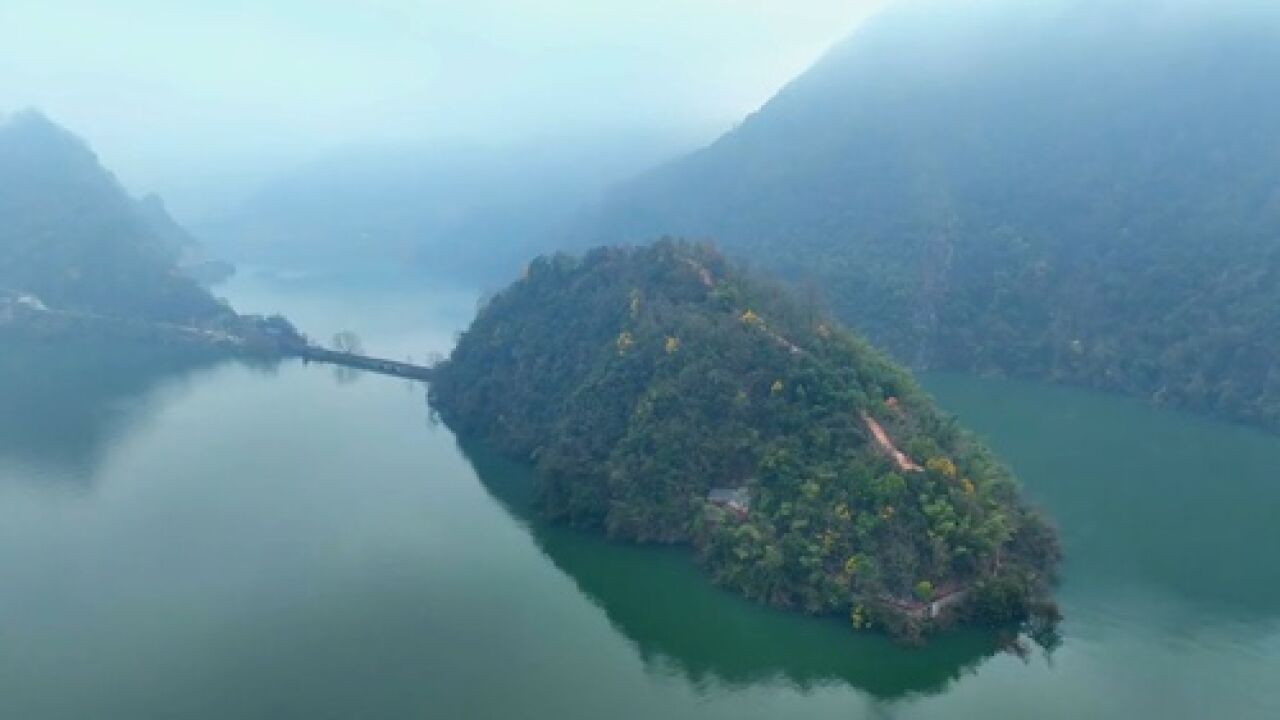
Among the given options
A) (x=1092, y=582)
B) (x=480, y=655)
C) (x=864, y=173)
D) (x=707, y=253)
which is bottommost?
(x=480, y=655)

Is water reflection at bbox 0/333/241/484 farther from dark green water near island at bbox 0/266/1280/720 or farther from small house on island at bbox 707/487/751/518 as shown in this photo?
small house on island at bbox 707/487/751/518

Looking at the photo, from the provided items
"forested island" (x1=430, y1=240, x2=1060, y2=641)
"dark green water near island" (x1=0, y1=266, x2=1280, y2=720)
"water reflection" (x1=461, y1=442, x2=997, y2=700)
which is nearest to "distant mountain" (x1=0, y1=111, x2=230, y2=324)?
"dark green water near island" (x1=0, y1=266, x2=1280, y2=720)

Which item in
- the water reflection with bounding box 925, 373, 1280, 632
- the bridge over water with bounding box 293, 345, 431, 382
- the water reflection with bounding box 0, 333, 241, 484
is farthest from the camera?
the bridge over water with bounding box 293, 345, 431, 382

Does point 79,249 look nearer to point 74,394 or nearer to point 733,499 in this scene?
point 74,394

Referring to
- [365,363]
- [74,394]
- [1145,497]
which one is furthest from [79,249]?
[1145,497]

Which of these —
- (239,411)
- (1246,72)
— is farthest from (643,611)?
(1246,72)

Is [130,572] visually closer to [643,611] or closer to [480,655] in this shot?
[480,655]

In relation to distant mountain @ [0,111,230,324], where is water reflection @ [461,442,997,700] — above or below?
below
